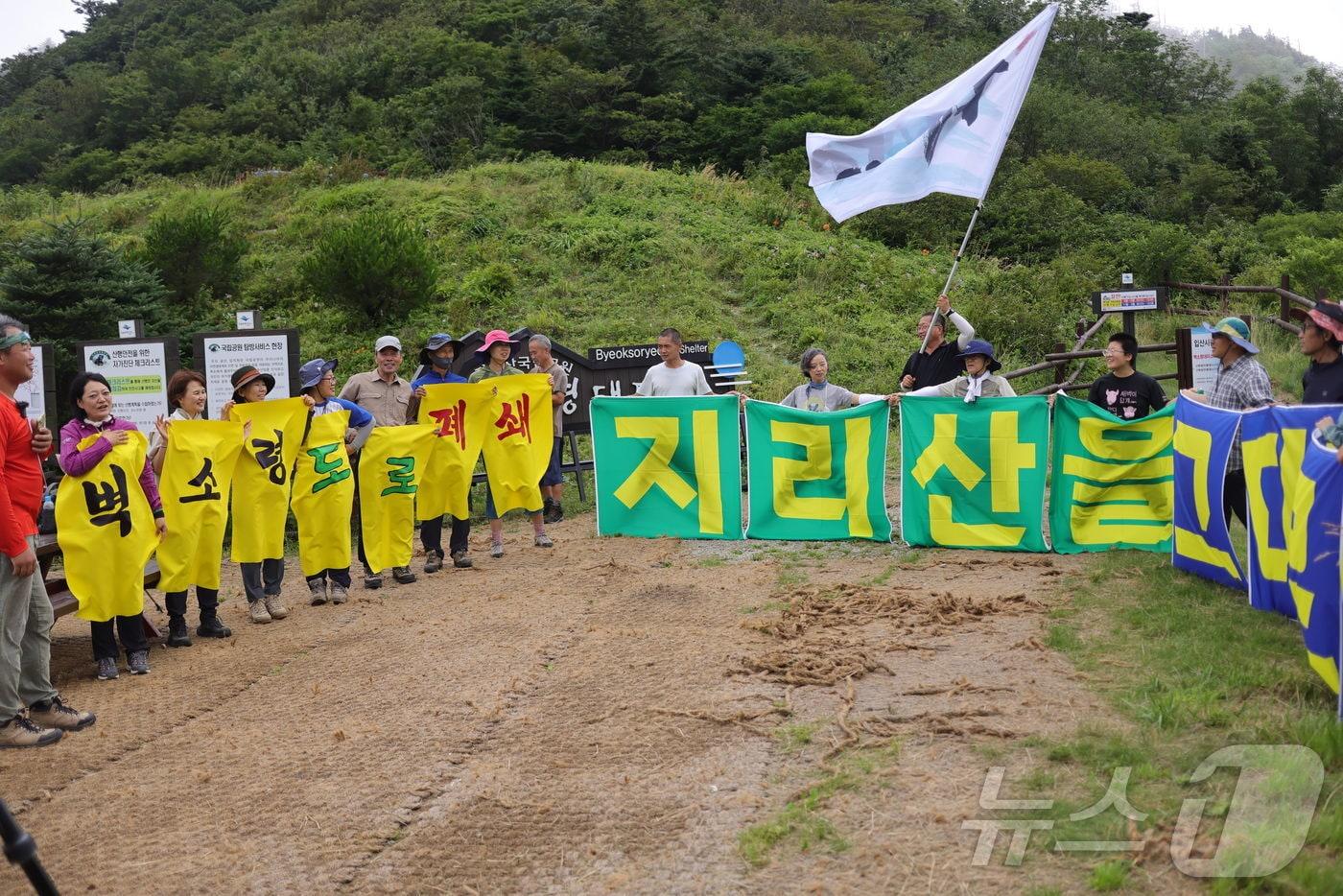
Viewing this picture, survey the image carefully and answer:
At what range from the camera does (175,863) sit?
4.69 meters

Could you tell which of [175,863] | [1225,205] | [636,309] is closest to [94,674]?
[175,863]

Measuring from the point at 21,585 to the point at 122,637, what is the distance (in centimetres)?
151

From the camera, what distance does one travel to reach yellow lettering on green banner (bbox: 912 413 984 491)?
987cm

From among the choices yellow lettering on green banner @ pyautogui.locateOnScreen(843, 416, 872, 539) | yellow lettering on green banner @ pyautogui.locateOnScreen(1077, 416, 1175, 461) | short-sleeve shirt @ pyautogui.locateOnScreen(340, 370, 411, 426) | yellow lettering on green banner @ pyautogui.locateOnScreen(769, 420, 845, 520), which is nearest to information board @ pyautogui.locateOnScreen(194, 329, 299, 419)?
short-sleeve shirt @ pyautogui.locateOnScreen(340, 370, 411, 426)

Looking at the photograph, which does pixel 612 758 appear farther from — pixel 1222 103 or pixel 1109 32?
pixel 1109 32

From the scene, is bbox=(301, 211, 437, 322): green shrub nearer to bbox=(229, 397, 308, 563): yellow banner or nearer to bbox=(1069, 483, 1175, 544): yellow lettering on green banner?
bbox=(229, 397, 308, 563): yellow banner

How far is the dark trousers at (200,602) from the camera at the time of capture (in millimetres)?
8312

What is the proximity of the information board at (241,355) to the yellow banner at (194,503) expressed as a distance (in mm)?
4630

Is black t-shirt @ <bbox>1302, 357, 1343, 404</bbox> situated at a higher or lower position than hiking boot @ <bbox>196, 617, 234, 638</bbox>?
higher

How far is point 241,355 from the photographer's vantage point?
13.0 metres

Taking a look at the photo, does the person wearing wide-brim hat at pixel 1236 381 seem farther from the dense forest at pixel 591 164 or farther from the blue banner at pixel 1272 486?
the dense forest at pixel 591 164

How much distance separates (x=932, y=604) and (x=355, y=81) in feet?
154

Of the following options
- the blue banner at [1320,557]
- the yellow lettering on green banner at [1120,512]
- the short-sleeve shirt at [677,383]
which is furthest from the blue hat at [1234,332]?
the short-sleeve shirt at [677,383]

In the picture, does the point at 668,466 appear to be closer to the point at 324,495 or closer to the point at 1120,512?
the point at 324,495
